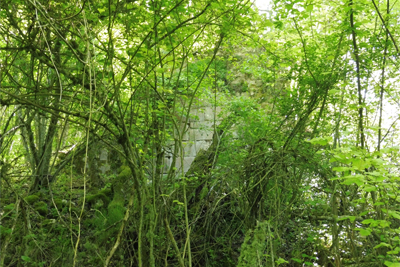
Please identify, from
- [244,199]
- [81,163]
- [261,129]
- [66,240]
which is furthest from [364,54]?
[81,163]

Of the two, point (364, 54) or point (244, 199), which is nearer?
point (364, 54)

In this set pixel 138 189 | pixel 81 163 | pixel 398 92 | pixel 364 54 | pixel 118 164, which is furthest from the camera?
pixel 81 163

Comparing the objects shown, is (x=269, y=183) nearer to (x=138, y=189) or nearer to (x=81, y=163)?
(x=138, y=189)

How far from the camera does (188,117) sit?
297cm

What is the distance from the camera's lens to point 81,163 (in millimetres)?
5590

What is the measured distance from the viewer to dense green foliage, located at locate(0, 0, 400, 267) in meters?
2.20

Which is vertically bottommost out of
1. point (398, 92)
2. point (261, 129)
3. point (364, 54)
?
point (261, 129)

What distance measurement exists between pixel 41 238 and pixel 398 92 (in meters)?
3.61

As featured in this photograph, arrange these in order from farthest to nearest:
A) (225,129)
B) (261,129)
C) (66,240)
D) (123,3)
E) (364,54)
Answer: (225,129) → (261,129) → (66,240) → (364,54) → (123,3)

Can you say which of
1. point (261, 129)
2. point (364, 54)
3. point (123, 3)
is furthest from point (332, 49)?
point (123, 3)

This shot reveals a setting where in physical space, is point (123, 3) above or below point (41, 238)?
above

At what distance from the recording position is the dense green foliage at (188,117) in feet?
7.22

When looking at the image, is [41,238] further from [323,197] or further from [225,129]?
[323,197]

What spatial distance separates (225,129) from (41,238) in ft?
7.35
